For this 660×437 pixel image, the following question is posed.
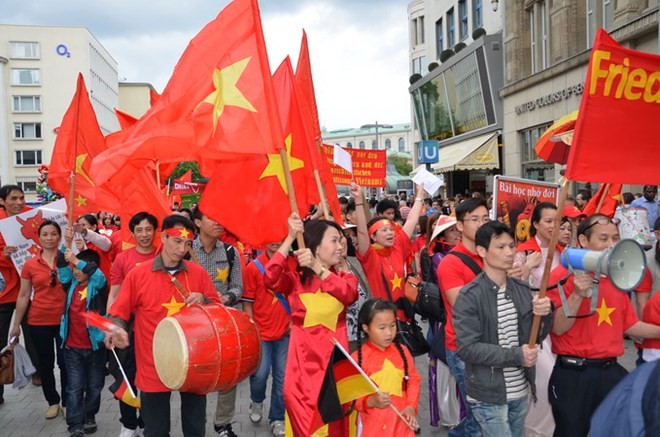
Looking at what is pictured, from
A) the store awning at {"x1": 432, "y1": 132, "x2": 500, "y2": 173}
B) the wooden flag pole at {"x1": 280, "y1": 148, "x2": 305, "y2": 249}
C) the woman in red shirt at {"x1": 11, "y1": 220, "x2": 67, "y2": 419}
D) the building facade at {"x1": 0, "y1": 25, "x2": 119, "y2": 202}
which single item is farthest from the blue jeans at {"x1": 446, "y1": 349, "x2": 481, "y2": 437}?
the building facade at {"x1": 0, "y1": 25, "x2": 119, "y2": 202}

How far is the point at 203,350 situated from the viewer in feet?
13.5

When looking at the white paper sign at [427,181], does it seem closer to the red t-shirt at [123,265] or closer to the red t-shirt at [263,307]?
the red t-shirt at [263,307]

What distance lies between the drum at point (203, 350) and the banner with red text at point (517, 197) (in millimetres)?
3232

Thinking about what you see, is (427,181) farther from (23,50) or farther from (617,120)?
(23,50)

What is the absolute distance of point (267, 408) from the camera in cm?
690

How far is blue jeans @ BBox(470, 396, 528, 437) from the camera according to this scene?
155 inches

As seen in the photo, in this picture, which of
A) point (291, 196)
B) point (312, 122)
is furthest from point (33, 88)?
point (291, 196)

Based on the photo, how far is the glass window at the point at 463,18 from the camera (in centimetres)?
3169

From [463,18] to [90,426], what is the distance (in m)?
29.5

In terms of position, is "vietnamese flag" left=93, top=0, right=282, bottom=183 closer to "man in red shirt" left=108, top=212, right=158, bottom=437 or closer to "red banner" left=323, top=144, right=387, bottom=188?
"man in red shirt" left=108, top=212, right=158, bottom=437

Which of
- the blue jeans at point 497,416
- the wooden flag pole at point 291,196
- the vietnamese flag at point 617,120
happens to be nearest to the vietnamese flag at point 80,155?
the wooden flag pole at point 291,196

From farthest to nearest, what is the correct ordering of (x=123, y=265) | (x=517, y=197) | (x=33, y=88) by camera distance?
(x=33, y=88)
(x=517, y=197)
(x=123, y=265)

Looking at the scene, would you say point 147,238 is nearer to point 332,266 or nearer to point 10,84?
point 332,266

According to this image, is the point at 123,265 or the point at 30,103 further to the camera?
the point at 30,103
